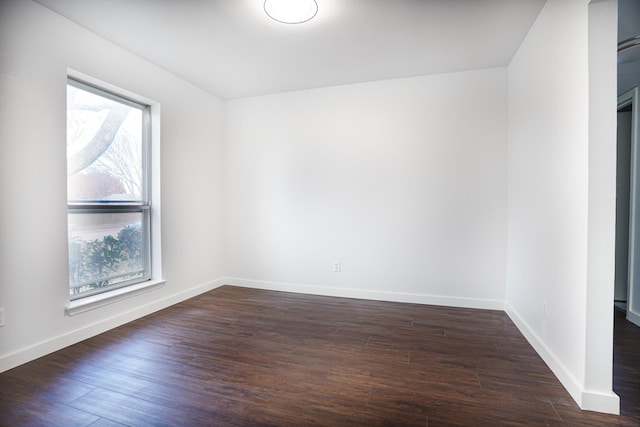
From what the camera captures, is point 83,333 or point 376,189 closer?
point 83,333

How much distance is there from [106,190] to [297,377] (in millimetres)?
2446

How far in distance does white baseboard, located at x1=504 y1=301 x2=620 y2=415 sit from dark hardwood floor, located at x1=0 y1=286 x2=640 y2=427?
1.8 inches

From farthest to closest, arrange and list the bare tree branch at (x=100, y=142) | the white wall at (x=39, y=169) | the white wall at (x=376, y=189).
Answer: the white wall at (x=376, y=189)
the bare tree branch at (x=100, y=142)
the white wall at (x=39, y=169)

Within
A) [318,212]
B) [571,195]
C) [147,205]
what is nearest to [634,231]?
[571,195]

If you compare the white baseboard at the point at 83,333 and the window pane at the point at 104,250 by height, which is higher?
the window pane at the point at 104,250

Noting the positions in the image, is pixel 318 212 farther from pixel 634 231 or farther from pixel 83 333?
pixel 634 231

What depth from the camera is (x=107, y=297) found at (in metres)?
2.72

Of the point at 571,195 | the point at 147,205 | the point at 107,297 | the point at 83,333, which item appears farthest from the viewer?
the point at 147,205

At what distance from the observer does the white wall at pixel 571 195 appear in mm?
1635

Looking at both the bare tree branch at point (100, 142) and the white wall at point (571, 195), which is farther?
the bare tree branch at point (100, 142)

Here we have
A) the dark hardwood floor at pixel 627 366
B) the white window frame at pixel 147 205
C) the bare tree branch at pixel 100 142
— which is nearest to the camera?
the dark hardwood floor at pixel 627 366

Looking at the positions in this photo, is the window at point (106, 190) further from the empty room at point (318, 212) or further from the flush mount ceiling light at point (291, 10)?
the flush mount ceiling light at point (291, 10)

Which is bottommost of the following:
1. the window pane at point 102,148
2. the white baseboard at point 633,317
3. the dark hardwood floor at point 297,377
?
the dark hardwood floor at point 297,377

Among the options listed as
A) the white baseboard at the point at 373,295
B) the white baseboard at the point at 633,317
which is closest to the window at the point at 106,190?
the white baseboard at the point at 373,295
